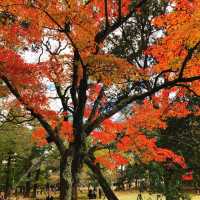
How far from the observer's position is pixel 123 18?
1480 cm

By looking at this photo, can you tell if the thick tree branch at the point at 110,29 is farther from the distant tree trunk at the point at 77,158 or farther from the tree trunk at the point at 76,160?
the tree trunk at the point at 76,160

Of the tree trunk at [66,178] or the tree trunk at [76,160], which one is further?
the tree trunk at [76,160]

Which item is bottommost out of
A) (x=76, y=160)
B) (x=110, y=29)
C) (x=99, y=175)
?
(x=99, y=175)

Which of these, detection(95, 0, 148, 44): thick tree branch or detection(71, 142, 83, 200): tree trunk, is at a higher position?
detection(95, 0, 148, 44): thick tree branch

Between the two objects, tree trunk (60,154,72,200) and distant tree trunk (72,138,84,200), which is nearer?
tree trunk (60,154,72,200)

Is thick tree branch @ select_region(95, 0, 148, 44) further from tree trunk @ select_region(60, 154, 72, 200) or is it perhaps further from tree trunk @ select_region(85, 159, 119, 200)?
tree trunk @ select_region(85, 159, 119, 200)

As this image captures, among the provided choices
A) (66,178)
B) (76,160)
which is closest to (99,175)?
(76,160)

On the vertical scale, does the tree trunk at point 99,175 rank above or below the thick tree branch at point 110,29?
below

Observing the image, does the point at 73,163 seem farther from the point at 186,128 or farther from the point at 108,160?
the point at 186,128

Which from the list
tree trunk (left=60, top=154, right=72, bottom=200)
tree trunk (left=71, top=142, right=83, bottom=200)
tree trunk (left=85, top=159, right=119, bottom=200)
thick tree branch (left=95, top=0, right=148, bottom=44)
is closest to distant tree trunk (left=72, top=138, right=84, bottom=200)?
tree trunk (left=71, top=142, right=83, bottom=200)

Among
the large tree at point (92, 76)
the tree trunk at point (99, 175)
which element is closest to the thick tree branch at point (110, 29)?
the large tree at point (92, 76)

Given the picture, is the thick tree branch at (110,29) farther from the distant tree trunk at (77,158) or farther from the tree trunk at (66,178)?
the tree trunk at (66,178)

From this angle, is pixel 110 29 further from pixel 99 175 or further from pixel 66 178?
pixel 99 175

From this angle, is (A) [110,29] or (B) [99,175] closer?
(A) [110,29]
